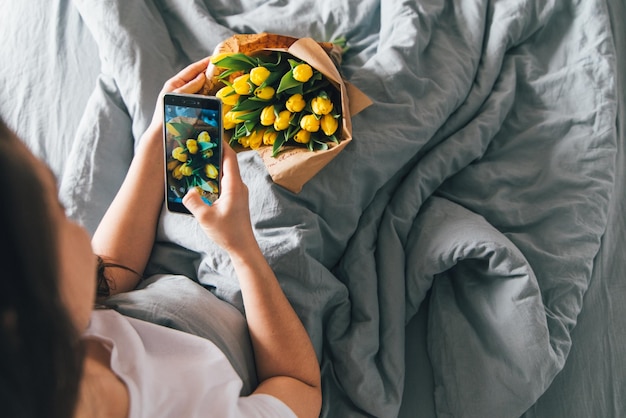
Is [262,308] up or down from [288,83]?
down

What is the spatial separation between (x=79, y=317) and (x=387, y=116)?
610mm

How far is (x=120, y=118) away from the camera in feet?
3.26

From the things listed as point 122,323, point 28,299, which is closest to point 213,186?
point 122,323

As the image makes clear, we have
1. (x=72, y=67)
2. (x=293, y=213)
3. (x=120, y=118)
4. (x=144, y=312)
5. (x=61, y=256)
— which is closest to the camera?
(x=61, y=256)

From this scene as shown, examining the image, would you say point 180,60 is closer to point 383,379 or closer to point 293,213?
point 293,213

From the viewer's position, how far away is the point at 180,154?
31.2 inches

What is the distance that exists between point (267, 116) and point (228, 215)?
0.69 feet

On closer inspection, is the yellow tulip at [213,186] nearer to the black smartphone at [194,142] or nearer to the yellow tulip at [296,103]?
the black smartphone at [194,142]

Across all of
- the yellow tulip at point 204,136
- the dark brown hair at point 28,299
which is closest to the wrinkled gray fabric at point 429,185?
the yellow tulip at point 204,136

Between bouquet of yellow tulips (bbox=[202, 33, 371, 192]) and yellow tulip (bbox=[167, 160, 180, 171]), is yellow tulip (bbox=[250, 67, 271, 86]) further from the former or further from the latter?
yellow tulip (bbox=[167, 160, 180, 171])

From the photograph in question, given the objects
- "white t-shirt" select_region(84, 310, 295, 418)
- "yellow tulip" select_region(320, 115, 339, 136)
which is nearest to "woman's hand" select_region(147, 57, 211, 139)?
"yellow tulip" select_region(320, 115, 339, 136)

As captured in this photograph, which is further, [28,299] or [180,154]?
[180,154]

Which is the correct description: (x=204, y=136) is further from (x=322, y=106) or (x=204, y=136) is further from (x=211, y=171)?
(x=322, y=106)

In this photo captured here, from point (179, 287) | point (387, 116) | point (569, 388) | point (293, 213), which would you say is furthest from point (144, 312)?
point (569, 388)
